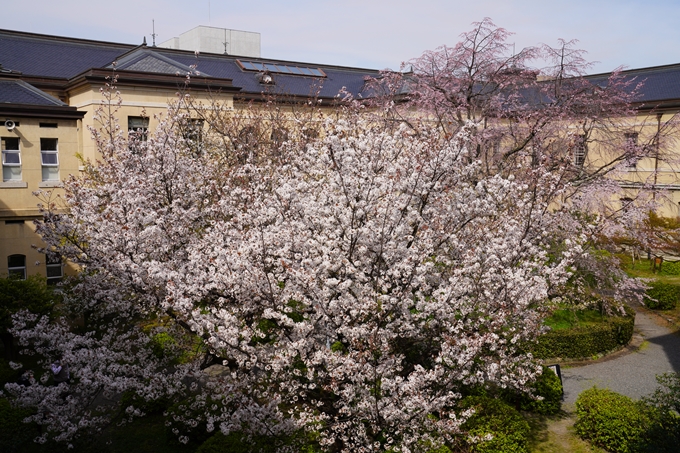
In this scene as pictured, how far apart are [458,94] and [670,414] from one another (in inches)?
561

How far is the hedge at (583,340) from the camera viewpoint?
17.8 m

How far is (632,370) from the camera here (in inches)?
696

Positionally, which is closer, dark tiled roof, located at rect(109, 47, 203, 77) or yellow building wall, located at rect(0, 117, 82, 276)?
yellow building wall, located at rect(0, 117, 82, 276)

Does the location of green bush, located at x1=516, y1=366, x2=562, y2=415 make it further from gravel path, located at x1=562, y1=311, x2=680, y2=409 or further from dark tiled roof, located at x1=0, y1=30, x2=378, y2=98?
dark tiled roof, located at x1=0, y1=30, x2=378, y2=98

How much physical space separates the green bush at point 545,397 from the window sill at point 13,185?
65.2 feet

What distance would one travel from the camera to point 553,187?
489 inches

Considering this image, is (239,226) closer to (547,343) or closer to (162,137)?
(162,137)

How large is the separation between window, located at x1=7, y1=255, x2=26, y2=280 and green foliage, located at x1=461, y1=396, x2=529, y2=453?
18.7 meters

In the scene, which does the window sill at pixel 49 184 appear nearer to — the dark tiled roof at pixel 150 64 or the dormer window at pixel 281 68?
the dark tiled roof at pixel 150 64

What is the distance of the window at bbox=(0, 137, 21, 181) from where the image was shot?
2188 centimetres

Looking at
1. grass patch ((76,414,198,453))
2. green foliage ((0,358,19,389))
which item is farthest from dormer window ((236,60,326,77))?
grass patch ((76,414,198,453))

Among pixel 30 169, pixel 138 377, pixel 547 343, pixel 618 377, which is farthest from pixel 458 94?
pixel 30 169

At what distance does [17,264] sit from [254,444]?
16394mm

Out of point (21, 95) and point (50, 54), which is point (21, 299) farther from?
point (50, 54)
